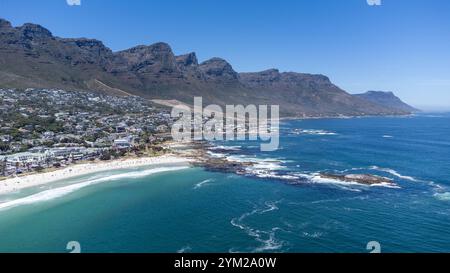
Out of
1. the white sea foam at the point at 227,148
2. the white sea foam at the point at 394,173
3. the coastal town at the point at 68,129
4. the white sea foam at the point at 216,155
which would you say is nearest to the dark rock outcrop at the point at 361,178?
the white sea foam at the point at 394,173

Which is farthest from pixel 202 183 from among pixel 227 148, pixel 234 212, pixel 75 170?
pixel 227 148

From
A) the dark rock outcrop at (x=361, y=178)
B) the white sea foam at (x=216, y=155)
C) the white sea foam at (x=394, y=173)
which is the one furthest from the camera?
the white sea foam at (x=216, y=155)

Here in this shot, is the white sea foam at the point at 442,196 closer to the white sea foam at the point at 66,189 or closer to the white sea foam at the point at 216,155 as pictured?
the white sea foam at the point at 66,189

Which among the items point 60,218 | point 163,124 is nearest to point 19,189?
point 60,218

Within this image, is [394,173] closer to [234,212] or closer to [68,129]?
[234,212]

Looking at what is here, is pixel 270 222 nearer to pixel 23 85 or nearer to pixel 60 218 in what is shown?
pixel 60 218

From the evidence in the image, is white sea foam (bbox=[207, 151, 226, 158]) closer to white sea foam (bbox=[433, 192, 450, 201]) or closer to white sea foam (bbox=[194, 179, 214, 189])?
white sea foam (bbox=[194, 179, 214, 189])
